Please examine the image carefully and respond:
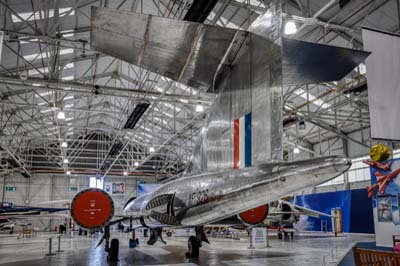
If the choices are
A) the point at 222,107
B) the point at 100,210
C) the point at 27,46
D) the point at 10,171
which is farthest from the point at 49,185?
the point at 222,107

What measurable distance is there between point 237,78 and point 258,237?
28.4 ft

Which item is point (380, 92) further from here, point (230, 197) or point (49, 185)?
point (49, 185)

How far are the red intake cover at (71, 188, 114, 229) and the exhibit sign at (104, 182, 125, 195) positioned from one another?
30375 millimetres

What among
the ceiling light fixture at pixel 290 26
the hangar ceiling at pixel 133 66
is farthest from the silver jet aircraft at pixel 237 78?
the ceiling light fixture at pixel 290 26

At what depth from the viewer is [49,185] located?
119ft

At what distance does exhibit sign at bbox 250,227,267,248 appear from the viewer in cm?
1153

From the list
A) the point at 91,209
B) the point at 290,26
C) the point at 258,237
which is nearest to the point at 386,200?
the point at 258,237

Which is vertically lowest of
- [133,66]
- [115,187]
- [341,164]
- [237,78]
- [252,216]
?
[252,216]

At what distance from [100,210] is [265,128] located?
5505 millimetres

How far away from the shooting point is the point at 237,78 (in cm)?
439

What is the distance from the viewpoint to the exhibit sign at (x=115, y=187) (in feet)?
122

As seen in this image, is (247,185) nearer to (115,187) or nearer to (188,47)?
(188,47)

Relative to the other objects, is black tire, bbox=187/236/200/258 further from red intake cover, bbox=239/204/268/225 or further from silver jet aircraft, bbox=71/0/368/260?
silver jet aircraft, bbox=71/0/368/260

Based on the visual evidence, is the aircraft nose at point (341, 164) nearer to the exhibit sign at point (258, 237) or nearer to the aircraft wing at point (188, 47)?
the aircraft wing at point (188, 47)
